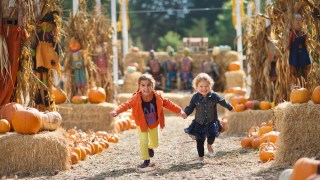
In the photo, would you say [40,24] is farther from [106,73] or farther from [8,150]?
[106,73]

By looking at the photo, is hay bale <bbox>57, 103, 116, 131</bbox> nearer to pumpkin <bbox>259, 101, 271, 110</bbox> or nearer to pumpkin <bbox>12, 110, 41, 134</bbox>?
pumpkin <bbox>259, 101, 271, 110</bbox>

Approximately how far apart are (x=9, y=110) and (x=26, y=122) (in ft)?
1.50

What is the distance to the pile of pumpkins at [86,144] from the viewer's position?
832 cm

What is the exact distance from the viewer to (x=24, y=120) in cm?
732

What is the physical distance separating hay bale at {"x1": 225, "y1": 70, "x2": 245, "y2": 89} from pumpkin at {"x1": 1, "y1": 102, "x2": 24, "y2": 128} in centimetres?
1239

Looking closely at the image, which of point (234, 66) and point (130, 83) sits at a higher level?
point (234, 66)

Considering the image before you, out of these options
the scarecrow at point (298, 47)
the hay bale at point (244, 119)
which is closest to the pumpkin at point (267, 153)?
the scarecrow at point (298, 47)

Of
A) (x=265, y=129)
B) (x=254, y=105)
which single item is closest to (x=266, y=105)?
(x=254, y=105)

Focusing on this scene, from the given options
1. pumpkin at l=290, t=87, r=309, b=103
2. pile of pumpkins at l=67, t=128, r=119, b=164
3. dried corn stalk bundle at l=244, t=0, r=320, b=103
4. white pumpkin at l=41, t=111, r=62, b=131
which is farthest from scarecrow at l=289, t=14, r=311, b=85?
white pumpkin at l=41, t=111, r=62, b=131

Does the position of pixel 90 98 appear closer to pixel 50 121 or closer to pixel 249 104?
pixel 249 104

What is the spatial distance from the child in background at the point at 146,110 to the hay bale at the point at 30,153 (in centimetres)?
80

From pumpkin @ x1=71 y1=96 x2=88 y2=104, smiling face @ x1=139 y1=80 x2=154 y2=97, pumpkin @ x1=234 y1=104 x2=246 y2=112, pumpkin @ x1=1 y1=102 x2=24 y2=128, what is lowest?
pumpkin @ x1=234 y1=104 x2=246 y2=112

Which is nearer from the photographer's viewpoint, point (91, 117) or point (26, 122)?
point (26, 122)

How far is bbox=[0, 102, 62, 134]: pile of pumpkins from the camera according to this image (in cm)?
734
